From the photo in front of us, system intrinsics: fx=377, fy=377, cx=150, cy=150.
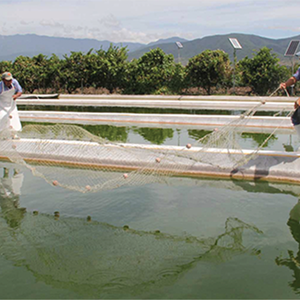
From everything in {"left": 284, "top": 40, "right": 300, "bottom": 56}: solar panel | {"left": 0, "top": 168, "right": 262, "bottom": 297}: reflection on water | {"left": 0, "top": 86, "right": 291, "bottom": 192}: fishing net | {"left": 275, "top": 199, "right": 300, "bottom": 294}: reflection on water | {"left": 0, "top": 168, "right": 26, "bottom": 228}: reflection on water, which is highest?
{"left": 284, "top": 40, "right": 300, "bottom": 56}: solar panel

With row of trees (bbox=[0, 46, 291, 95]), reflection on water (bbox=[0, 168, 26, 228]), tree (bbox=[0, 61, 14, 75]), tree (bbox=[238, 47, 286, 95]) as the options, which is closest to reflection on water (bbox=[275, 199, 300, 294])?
reflection on water (bbox=[0, 168, 26, 228])

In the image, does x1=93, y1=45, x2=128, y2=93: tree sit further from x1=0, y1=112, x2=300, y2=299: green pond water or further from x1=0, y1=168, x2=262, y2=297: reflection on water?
x1=0, y1=168, x2=262, y2=297: reflection on water

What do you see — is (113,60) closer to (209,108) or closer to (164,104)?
(164,104)

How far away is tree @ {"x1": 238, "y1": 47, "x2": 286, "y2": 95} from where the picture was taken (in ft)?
57.7

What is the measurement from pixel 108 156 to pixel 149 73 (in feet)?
41.5

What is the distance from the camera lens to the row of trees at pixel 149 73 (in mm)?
17953

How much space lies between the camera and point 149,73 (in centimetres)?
1914

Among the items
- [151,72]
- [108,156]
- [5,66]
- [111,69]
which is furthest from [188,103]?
[5,66]

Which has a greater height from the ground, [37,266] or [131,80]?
[131,80]

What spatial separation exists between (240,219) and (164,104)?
1061 centimetres

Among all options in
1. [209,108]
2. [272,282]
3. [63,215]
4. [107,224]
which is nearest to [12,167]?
[63,215]

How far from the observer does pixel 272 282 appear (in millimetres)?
3721

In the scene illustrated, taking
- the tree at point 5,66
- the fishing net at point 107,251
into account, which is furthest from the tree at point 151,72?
the fishing net at point 107,251

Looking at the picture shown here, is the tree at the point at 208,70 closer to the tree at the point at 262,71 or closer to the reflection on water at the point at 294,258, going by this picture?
the tree at the point at 262,71
